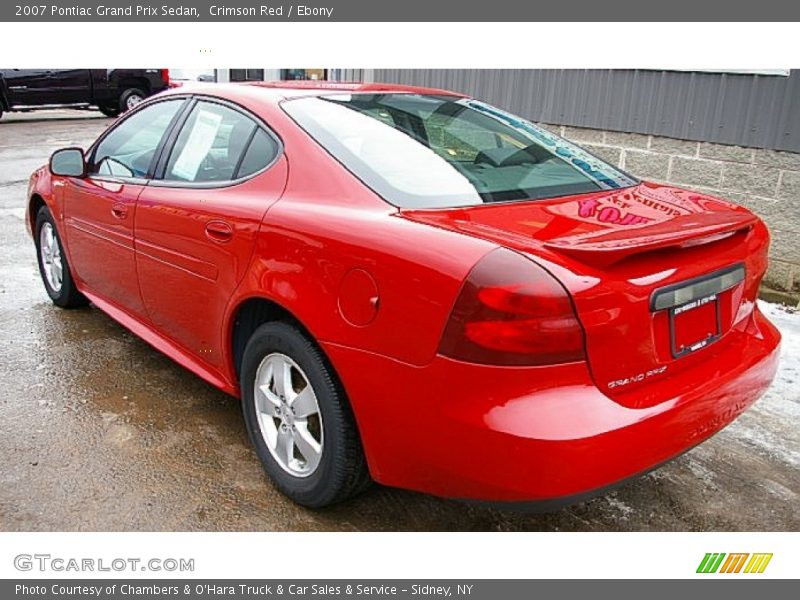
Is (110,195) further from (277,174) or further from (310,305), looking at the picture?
(310,305)

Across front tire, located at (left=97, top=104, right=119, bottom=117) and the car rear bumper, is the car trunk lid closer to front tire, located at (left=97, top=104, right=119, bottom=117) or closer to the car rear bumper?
the car rear bumper

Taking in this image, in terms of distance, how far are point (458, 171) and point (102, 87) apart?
1532 cm

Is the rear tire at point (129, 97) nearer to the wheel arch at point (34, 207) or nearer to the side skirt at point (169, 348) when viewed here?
the wheel arch at point (34, 207)

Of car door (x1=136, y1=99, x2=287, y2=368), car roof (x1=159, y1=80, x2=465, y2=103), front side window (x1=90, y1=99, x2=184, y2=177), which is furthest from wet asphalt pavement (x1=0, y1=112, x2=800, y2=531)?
car roof (x1=159, y1=80, x2=465, y2=103)

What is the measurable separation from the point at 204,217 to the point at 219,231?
14cm

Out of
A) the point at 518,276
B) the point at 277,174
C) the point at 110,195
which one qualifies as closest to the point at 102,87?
the point at 110,195

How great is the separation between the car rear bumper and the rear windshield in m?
0.63

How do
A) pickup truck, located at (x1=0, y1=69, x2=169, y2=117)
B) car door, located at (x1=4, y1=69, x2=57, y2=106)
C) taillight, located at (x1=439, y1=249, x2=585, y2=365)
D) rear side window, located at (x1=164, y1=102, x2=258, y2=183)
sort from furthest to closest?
pickup truck, located at (x1=0, y1=69, x2=169, y2=117) < car door, located at (x1=4, y1=69, x2=57, y2=106) < rear side window, located at (x1=164, y1=102, x2=258, y2=183) < taillight, located at (x1=439, y1=249, x2=585, y2=365)

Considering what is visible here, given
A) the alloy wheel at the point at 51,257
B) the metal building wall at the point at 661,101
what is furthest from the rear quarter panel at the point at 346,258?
the metal building wall at the point at 661,101

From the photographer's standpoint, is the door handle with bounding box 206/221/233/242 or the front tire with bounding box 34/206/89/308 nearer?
the door handle with bounding box 206/221/233/242

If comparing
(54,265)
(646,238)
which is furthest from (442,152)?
(54,265)

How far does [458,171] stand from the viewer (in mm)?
2621

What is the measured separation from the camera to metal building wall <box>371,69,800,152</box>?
504 cm

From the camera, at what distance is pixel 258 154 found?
2.86 metres
